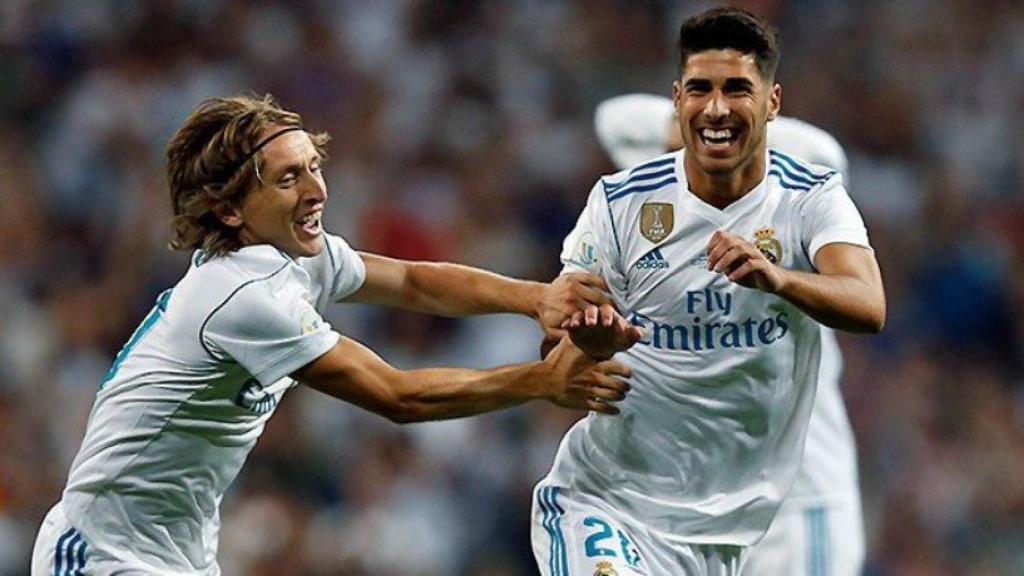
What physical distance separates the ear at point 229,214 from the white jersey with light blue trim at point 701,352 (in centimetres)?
87

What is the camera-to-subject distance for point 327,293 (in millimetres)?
5809

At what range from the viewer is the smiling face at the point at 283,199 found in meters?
5.36

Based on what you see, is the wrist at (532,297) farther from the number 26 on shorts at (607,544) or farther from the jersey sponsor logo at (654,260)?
the number 26 on shorts at (607,544)

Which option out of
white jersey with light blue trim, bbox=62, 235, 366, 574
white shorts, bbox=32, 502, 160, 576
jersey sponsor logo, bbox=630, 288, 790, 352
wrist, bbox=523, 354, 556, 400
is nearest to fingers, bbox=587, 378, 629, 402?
wrist, bbox=523, 354, 556, 400

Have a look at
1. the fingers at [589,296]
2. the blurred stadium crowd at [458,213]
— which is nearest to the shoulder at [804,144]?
the fingers at [589,296]

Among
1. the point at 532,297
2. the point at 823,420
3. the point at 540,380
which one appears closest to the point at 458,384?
the point at 540,380

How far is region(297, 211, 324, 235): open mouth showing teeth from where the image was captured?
542 centimetres

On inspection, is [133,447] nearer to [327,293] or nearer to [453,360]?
[327,293]

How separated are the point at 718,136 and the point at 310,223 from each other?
1051 millimetres

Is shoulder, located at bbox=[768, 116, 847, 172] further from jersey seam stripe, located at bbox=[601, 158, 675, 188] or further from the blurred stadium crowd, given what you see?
the blurred stadium crowd

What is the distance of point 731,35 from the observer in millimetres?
5438

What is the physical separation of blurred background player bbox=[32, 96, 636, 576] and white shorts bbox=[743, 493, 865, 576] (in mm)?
1653

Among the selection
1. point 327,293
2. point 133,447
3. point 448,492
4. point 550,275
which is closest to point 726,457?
point 327,293

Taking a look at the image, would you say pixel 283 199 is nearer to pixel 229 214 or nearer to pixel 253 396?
pixel 229 214
